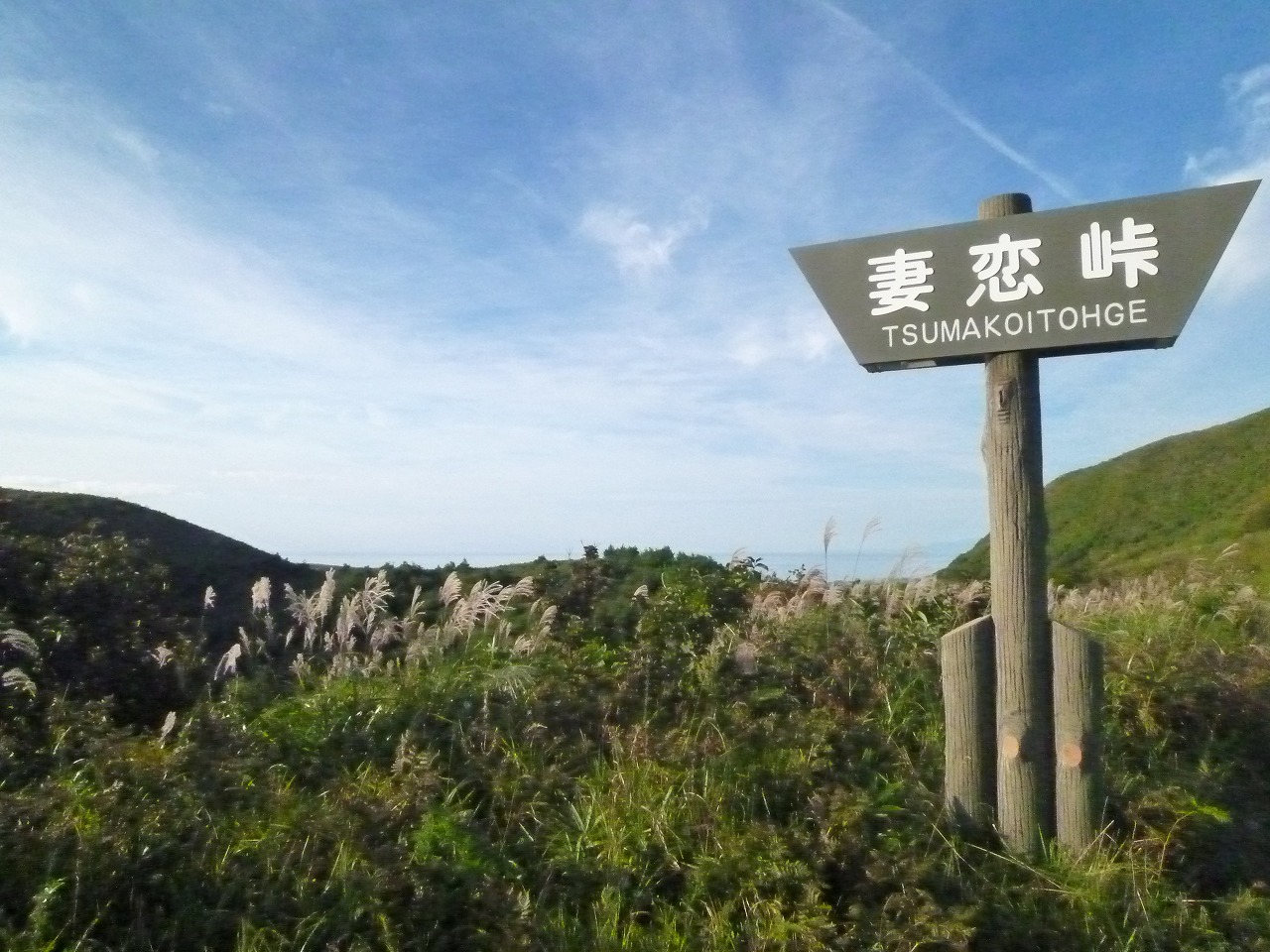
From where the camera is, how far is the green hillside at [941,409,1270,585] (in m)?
22.7

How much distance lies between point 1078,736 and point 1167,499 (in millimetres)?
26288

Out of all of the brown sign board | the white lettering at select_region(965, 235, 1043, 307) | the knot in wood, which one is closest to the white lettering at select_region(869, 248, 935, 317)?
the brown sign board

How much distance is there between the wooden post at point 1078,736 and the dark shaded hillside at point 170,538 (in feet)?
19.1

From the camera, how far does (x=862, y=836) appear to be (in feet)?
13.6

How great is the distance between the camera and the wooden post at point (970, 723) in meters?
4.67

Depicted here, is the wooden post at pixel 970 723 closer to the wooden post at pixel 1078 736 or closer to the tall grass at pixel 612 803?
the tall grass at pixel 612 803

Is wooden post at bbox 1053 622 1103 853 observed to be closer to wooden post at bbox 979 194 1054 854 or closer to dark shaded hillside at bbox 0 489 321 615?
wooden post at bbox 979 194 1054 854

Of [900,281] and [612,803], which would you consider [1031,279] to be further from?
[612,803]

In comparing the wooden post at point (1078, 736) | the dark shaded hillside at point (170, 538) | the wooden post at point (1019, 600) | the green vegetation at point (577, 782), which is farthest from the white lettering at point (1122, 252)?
the dark shaded hillside at point (170, 538)

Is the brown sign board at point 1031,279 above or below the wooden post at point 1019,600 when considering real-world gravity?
above

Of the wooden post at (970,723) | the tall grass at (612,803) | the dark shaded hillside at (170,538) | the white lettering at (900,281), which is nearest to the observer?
Result: the tall grass at (612,803)

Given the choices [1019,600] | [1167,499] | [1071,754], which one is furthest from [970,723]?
[1167,499]

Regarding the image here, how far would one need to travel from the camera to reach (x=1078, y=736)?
456 cm

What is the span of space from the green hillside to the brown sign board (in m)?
16.3
